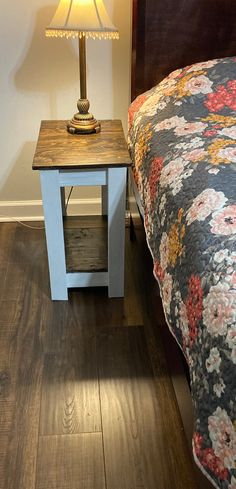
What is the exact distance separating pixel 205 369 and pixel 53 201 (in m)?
0.94

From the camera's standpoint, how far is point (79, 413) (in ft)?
4.57

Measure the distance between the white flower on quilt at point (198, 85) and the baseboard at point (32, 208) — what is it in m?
0.88

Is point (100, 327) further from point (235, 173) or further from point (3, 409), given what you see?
point (235, 173)

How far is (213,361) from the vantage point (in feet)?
2.69

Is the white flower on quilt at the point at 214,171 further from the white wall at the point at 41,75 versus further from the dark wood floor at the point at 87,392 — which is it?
the white wall at the point at 41,75

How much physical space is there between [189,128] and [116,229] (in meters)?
0.46

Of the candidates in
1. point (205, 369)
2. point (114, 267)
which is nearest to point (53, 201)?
point (114, 267)

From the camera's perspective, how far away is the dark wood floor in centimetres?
124

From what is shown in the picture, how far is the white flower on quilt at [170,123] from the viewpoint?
1.52 metres

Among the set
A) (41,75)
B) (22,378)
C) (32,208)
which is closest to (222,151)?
(22,378)

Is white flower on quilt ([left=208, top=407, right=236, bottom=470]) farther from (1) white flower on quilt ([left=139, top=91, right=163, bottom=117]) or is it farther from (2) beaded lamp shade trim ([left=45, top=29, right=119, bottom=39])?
(2) beaded lamp shade trim ([left=45, top=29, right=119, bottom=39])

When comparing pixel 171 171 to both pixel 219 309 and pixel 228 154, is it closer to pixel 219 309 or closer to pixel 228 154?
pixel 228 154

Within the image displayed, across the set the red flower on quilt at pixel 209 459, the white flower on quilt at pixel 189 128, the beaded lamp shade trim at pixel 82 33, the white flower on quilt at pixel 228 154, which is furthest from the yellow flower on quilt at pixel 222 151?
the red flower on quilt at pixel 209 459

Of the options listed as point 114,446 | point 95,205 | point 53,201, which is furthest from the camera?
point 95,205
